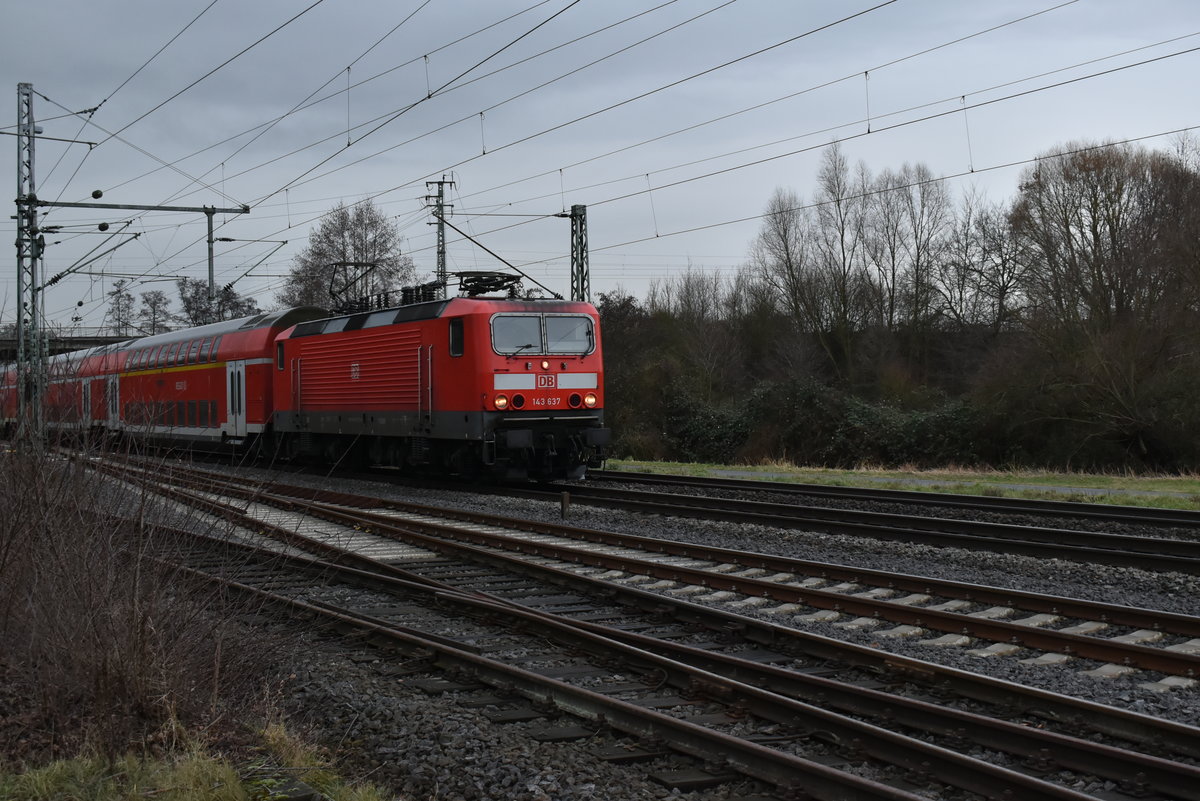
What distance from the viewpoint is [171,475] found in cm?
694

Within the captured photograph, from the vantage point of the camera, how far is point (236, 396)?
25.4 metres

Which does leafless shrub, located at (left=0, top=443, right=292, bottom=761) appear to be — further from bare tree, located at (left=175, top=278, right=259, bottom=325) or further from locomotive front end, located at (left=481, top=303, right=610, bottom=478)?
bare tree, located at (left=175, top=278, right=259, bottom=325)

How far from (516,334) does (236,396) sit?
35.1ft

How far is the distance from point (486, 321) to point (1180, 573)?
10.8m

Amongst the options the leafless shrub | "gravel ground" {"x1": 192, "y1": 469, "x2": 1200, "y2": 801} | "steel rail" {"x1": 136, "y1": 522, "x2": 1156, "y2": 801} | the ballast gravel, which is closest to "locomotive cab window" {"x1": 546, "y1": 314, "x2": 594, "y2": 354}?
the ballast gravel

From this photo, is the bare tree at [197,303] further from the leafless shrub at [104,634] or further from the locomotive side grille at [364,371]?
the leafless shrub at [104,634]

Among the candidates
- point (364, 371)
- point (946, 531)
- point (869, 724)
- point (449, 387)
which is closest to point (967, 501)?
point (946, 531)

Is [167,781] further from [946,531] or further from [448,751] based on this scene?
[946,531]

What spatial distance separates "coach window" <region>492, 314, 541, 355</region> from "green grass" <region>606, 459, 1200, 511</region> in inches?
251

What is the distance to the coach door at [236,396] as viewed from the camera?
25109 millimetres

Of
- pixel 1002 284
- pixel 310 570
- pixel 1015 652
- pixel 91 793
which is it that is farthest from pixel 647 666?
pixel 1002 284

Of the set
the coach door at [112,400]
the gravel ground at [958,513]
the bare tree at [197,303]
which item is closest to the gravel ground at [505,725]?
the coach door at [112,400]

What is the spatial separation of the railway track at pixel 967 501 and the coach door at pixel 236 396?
30.5 ft

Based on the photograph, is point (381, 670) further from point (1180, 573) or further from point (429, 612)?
point (1180, 573)
